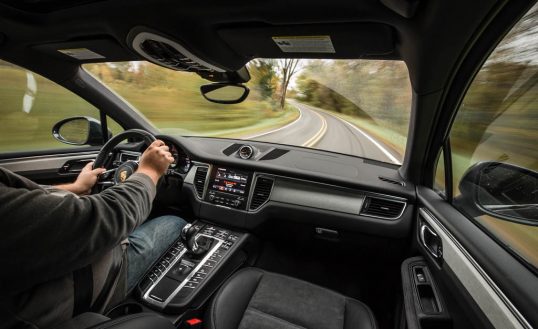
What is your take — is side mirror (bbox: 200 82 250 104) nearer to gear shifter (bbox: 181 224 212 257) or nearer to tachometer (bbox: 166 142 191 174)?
tachometer (bbox: 166 142 191 174)

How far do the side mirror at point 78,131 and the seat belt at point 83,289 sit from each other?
2.08 metres

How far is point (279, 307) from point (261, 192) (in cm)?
92

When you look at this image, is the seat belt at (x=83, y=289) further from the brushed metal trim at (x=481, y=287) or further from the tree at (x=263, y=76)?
the tree at (x=263, y=76)

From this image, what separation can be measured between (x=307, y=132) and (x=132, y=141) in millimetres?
1829

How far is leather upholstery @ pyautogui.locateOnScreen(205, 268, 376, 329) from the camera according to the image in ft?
5.26

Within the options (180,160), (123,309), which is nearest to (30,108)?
(180,160)

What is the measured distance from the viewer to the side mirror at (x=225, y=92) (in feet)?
8.66

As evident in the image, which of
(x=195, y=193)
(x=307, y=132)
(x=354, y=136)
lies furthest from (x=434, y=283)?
(x=195, y=193)

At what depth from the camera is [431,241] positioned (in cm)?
168

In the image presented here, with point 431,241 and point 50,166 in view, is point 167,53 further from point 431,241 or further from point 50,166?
point 431,241

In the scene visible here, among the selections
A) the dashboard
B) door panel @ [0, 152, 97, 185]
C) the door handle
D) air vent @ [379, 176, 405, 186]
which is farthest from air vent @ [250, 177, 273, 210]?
door panel @ [0, 152, 97, 185]

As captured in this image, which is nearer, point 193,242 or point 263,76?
point 193,242

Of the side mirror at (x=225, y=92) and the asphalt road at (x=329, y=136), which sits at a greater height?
the side mirror at (x=225, y=92)

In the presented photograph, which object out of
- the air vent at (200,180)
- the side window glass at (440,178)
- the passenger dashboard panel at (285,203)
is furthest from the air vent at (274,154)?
the side window glass at (440,178)
